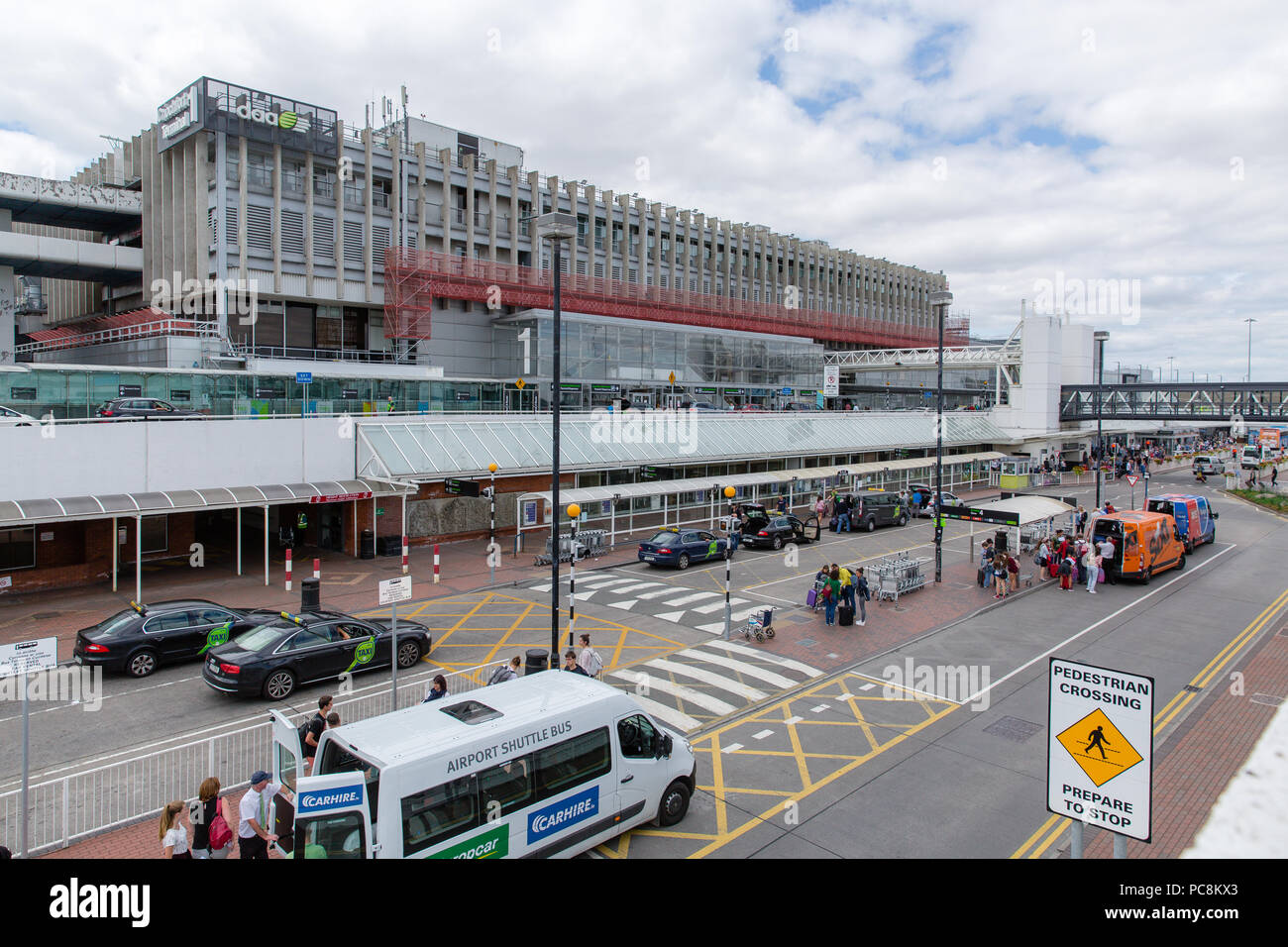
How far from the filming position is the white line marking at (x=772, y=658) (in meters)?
16.8

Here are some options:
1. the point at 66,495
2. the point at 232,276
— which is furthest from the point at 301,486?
the point at 232,276

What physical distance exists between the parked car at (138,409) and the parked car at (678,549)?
636 inches

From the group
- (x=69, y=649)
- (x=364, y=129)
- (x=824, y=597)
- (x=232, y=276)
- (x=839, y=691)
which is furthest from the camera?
(x=364, y=129)

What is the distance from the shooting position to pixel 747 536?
1262 inches

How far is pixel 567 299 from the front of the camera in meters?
55.5

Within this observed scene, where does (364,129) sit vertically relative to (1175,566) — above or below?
above

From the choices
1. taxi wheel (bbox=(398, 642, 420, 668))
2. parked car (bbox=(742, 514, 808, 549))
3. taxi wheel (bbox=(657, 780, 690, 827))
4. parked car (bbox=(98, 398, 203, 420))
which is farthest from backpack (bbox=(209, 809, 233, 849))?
parked car (bbox=(742, 514, 808, 549))

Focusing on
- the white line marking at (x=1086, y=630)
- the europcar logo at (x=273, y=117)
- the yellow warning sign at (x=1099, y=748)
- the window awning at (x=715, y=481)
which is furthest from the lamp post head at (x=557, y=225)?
the europcar logo at (x=273, y=117)

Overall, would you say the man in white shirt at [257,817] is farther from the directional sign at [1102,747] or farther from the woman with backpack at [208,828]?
the directional sign at [1102,747]

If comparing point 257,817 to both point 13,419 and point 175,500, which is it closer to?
point 175,500

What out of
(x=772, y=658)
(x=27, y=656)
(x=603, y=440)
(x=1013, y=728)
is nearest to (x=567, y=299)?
(x=603, y=440)

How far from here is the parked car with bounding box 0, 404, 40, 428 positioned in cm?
2108
